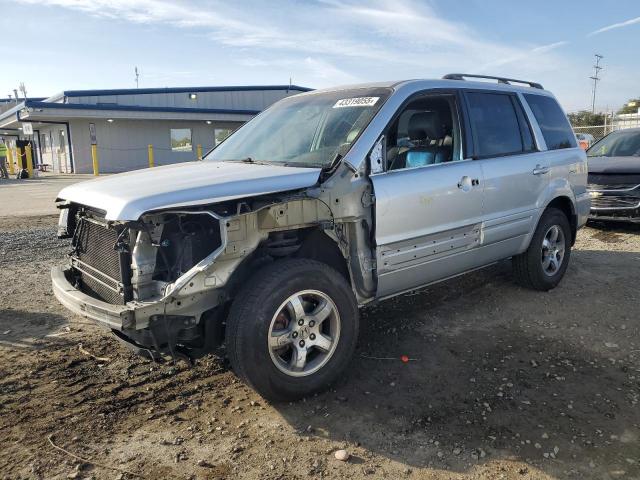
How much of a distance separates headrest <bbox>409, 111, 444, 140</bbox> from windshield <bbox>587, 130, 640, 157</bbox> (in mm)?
6838

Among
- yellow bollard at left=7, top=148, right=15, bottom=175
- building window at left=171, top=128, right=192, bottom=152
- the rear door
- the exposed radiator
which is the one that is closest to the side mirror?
the rear door

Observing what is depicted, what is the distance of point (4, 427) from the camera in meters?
3.07

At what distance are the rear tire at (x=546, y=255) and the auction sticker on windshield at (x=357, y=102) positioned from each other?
2387 millimetres

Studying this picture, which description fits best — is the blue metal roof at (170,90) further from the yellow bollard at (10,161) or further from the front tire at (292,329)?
the front tire at (292,329)

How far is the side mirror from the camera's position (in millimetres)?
3646

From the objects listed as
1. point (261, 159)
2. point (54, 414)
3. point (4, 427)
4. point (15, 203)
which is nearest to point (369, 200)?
point (261, 159)

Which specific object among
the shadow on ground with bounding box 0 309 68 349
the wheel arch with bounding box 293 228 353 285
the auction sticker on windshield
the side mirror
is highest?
the auction sticker on windshield

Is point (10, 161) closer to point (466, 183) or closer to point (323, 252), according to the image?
point (323, 252)

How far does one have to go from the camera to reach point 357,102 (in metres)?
4.04

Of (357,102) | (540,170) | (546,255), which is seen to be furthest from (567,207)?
(357,102)

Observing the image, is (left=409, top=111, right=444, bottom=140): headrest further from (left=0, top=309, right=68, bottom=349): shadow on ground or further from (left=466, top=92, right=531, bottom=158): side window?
(left=0, top=309, right=68, bottom=349): shadow on ground

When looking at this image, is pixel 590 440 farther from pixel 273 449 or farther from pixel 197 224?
pixel 197 224

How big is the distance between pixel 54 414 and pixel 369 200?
243 cm

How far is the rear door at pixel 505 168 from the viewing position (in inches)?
178
